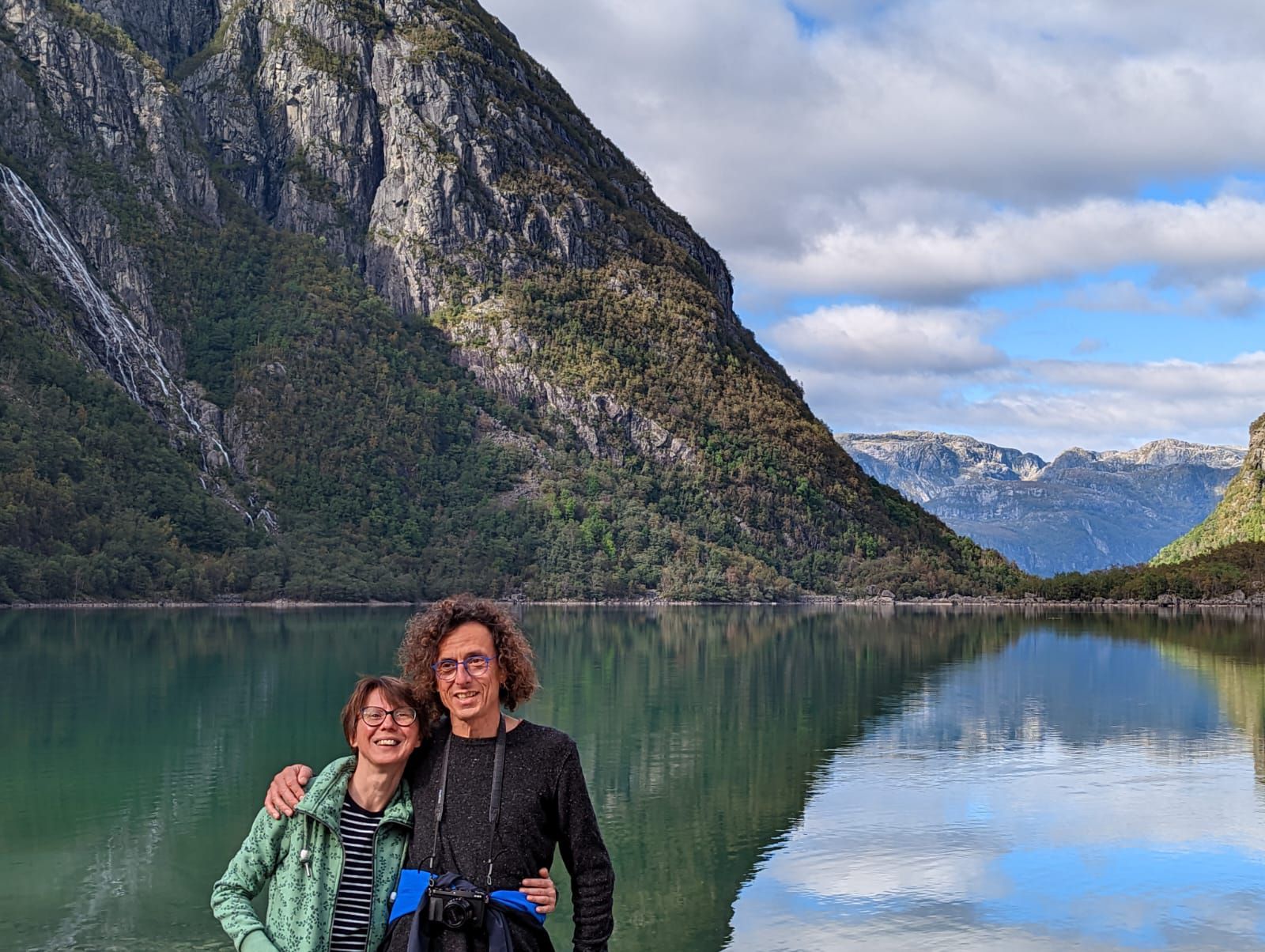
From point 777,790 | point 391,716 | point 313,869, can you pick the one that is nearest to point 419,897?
point 313,869

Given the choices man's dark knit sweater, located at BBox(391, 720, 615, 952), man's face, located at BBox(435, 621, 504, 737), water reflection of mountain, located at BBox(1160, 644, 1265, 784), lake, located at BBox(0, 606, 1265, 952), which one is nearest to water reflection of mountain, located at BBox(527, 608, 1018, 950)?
lake, located at BBox(0, 606, 1265, 952)

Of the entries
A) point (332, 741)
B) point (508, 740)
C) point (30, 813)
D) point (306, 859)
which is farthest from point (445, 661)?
point (332, 741)

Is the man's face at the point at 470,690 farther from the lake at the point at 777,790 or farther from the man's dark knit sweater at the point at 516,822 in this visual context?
the lake at the point at 777,790

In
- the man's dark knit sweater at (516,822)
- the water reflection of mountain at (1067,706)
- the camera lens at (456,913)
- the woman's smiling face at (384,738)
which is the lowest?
the water reflection of mountain at (1067,706)

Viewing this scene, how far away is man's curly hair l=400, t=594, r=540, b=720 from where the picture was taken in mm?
7820

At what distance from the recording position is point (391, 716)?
7562 millimetres

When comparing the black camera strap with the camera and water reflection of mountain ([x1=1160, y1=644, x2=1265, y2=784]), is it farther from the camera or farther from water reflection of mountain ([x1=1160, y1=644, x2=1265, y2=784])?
water reflection of mountain ([x1=1160, y1=644, x2=1265, y2=784])

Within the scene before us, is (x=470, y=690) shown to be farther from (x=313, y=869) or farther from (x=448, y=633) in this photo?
(x=313, y=869)

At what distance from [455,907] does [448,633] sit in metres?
1.46

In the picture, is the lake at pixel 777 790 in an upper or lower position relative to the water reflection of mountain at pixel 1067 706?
lower

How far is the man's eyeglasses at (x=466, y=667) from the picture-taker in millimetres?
7680

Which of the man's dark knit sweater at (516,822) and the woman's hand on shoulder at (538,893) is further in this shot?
the woman's hand on shoulder at (538,893)

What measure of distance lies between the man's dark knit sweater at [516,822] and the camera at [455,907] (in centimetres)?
9

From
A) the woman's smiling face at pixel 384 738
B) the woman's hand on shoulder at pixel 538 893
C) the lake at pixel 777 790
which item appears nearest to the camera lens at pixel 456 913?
the woman's hand on shoulder at pixel 538 893
